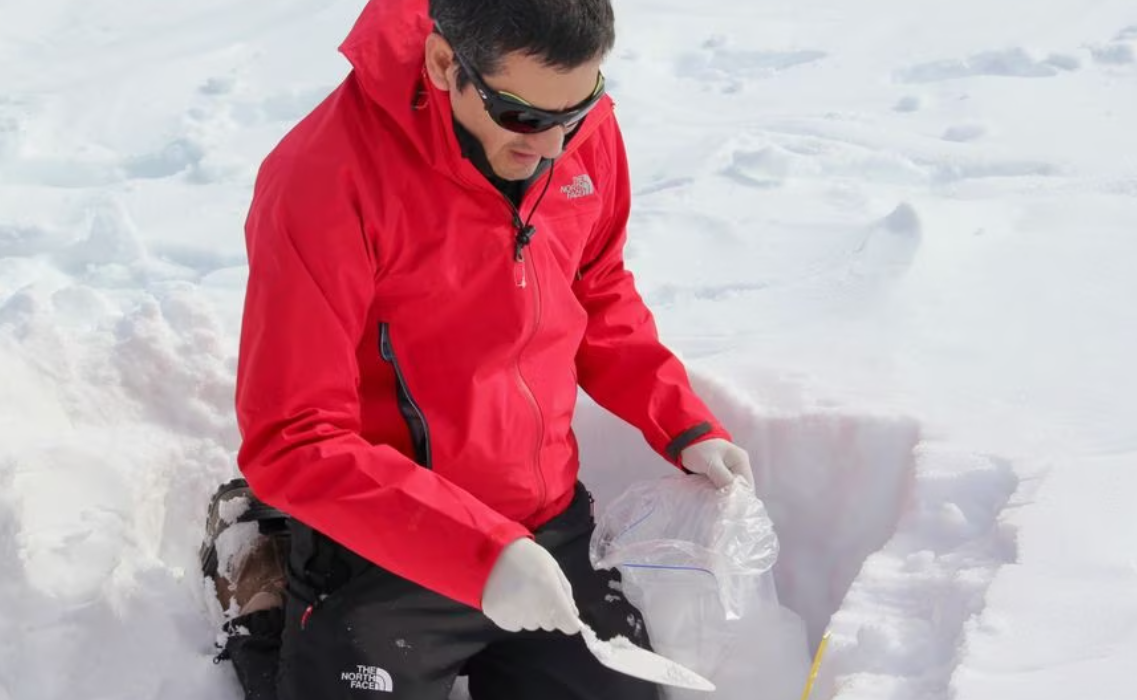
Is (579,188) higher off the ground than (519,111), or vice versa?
(519,111)

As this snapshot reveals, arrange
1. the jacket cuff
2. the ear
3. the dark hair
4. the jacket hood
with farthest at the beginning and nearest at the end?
the jacket cuff → the jacket hood → the ear → the dark hair

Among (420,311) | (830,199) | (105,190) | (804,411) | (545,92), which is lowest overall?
(105,190)

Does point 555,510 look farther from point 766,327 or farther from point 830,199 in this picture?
point 830,199

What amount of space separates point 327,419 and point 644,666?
24.0 inches

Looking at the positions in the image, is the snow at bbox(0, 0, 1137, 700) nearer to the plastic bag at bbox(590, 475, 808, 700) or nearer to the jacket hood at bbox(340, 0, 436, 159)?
the plastic bag at bbox(590, 475, 808, 700)

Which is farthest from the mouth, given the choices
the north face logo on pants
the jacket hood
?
the north face logo on pants

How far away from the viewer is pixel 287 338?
1785 mm

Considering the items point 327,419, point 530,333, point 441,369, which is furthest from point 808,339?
point 327,419

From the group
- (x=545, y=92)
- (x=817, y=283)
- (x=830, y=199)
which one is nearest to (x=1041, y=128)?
(x=830, y=199)

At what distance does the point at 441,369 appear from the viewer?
77.5 inches

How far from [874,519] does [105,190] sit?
330cm

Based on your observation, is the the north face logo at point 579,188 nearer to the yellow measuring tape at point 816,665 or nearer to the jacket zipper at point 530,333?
the jacket zipper at point 530,333

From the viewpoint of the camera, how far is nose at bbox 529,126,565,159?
5.76 ft

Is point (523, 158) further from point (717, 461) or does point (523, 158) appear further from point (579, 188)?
point (717, 461)
